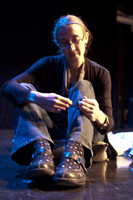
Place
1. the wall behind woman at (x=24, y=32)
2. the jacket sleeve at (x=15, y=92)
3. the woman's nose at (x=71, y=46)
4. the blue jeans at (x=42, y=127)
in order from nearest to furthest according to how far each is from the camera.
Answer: the blue jeans at (x=42, y=127) < the jacket sleeve at (x=15, y=92) < the woman's nose at (x=71, y=46) < the wall behind woman at (x=24, y=32)

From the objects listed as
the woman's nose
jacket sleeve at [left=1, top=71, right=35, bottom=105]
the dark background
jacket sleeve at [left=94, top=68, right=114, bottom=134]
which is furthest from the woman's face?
the dark background

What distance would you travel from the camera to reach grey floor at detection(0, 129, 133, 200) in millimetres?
770

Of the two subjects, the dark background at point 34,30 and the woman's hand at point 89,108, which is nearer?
the woman's hand at point 89,108

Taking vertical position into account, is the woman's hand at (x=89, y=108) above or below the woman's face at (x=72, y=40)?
below

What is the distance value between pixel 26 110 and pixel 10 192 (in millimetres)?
380

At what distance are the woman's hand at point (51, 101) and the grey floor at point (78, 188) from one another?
1.06ft

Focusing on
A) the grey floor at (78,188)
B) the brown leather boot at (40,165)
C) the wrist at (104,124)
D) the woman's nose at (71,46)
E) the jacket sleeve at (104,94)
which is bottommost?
the grey floor at (78,188)

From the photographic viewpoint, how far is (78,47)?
1.26 m

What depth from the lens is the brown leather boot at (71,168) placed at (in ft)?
2.67

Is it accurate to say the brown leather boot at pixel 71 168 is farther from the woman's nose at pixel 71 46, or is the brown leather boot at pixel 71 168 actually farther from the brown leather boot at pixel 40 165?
the woman's nose at pixel 71 46

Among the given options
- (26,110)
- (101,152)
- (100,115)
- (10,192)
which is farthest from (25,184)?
(101,152)

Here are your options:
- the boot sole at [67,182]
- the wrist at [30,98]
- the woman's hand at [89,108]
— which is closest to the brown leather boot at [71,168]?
the boot sole at [67,182]

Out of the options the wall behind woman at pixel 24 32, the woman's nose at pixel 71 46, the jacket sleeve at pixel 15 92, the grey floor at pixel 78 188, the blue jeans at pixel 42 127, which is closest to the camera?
the grey floor at pixel 78 188

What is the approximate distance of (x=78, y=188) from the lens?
0.86 metres
